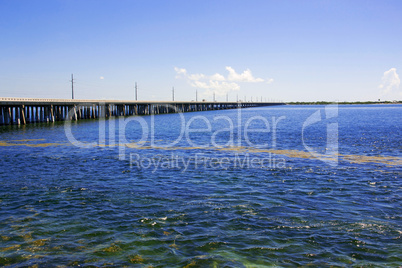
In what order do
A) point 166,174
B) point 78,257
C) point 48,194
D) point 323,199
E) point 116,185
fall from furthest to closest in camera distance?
point 166,174
point 116,185
point 48,194
point 323,199
point 78,257

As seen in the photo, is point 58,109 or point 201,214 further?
point 58,109

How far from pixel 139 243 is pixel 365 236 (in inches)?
236

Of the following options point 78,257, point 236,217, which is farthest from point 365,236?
point 78,257

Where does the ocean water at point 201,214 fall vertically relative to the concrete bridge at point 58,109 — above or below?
below

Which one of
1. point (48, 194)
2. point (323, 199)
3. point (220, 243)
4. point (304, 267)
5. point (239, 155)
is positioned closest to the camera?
point (304, 267)

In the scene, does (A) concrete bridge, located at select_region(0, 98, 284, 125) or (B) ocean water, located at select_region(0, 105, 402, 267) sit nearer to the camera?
(B) ocean water, located at select_region(0, 105, 402, 267)

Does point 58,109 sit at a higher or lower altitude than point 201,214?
higher

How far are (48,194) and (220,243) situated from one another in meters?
7.87

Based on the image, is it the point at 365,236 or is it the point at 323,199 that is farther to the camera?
the point at 323,199

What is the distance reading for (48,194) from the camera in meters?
12.3

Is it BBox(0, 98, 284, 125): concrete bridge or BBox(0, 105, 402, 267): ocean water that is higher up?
BBox(0, 98, 284, 125): concrete bridge

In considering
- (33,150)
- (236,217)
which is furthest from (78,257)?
(33,150)

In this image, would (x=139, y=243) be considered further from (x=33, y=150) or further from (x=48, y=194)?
(x=33, y=150)

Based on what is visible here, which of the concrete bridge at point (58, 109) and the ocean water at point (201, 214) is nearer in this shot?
the ocean water at point (201, 214)
